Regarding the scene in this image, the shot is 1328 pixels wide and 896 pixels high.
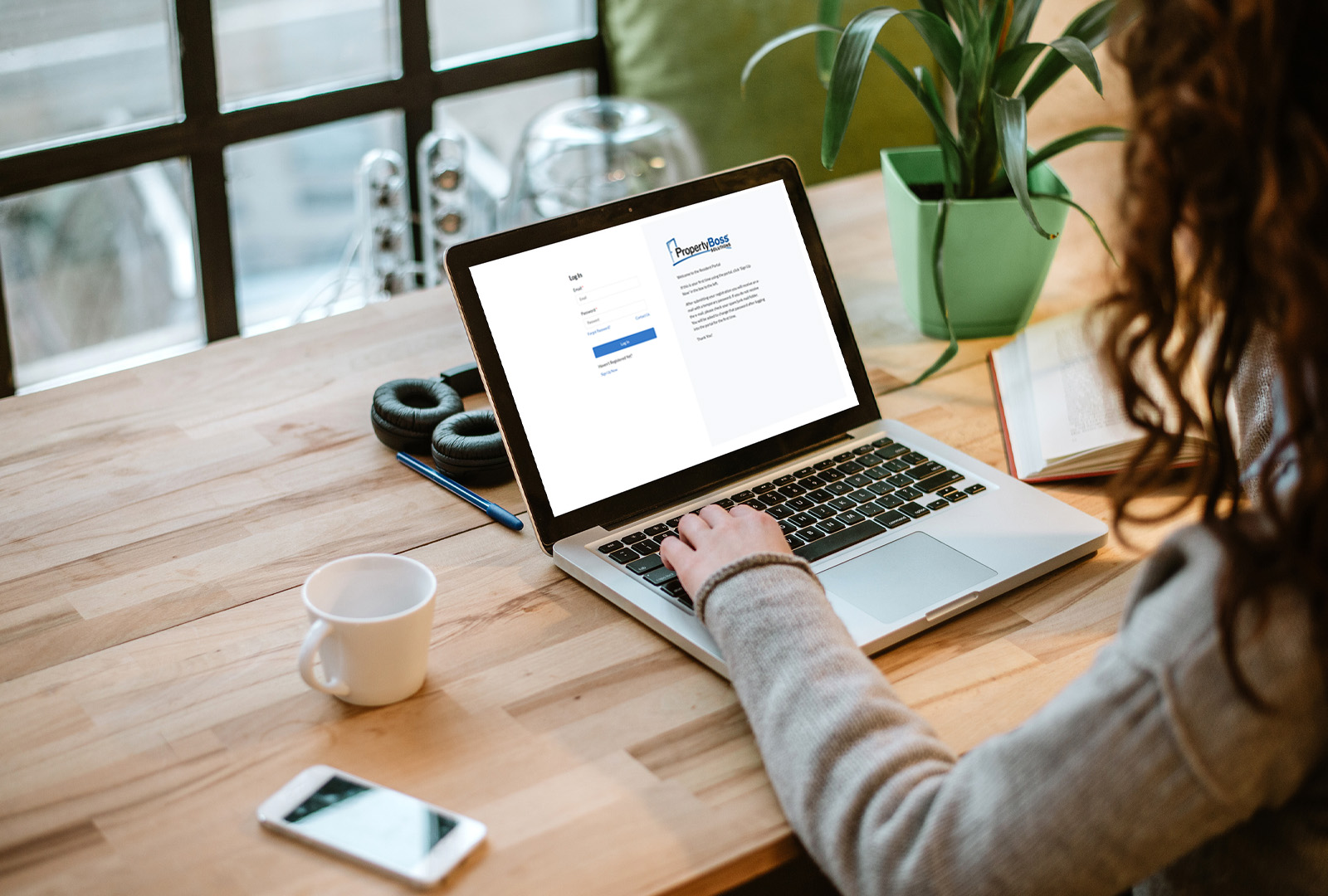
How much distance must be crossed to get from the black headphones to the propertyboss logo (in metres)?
0.23

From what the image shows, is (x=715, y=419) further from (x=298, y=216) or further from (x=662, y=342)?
(x=298, y=216)

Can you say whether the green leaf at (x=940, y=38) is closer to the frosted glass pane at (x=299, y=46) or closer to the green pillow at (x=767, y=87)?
the green pillow at (x=767, y=87)

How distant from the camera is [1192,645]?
571mm

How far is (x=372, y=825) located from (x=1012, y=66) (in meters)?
0.99

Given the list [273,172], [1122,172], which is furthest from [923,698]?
[273,172]

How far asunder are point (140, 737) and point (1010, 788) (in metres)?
0.56

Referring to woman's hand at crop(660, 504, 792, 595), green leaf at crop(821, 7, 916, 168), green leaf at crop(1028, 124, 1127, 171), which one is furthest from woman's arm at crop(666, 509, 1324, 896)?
green leaf at crop(1028, 124, 1127, 171)

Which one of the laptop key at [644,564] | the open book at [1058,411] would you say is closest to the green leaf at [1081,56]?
the open book at [1058,411]

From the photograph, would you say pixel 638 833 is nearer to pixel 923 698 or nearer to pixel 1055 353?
pixel 923 698

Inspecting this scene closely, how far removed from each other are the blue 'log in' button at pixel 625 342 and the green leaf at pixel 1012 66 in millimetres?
489

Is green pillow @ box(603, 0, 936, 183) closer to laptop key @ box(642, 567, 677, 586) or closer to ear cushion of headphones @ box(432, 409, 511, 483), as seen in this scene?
ear cushion of headphones @ box(432, 409, 511, 483)

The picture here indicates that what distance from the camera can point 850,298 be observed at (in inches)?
58.0

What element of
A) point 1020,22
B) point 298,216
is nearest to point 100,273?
point 298,216

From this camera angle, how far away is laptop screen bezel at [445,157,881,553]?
0.94 metres
